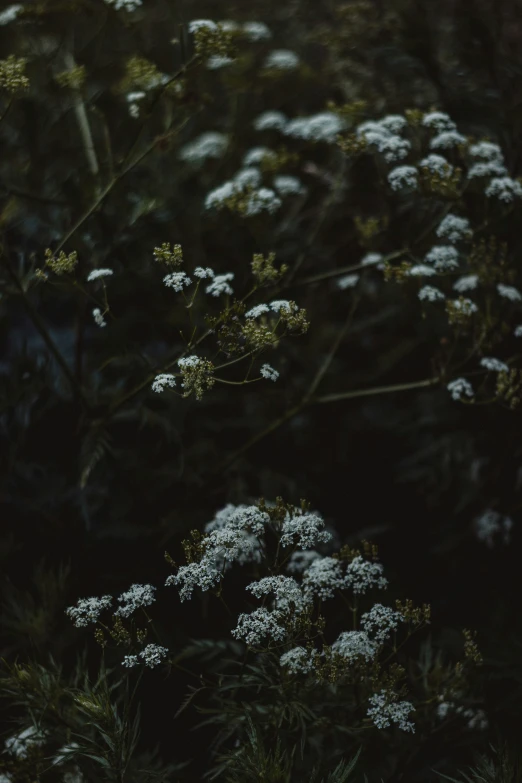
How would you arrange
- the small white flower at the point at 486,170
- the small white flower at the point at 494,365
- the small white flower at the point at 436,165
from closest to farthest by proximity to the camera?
the small white flower at the point at 494,365 → the small white flower at the point at 436,165 → the small white flower at the point at 486,170

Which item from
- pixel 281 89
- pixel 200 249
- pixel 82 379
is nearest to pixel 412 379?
pixel 200 249

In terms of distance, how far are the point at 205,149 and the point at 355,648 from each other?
9.08ft

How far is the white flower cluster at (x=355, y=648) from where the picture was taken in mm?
1926

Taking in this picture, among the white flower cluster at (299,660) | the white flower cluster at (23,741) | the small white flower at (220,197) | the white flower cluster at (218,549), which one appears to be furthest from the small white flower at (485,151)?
the white flower cluster at (23,741)

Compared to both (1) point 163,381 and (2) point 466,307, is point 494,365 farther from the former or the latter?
(1) point 163,381

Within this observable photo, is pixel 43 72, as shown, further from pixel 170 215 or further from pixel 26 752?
pixel 26 752

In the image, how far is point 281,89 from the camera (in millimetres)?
4605

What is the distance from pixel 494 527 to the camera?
3.22 metres

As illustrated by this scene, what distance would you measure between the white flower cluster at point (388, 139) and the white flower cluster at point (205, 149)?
111 centimetres

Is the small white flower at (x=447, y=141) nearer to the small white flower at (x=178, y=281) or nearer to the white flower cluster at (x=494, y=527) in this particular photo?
the small white flower at (x=178, y=281)

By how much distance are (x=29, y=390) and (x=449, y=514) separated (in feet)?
6.80

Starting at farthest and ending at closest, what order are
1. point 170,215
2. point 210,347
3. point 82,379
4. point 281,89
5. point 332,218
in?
point 281,89 → point 332,218 → point 170,215 → point 210,347 → point 82,379

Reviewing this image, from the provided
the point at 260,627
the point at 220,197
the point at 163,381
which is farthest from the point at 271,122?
the point at 260,627

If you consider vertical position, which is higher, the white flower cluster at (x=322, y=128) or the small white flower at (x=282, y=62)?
the small white flower at (x=282, y=62)
